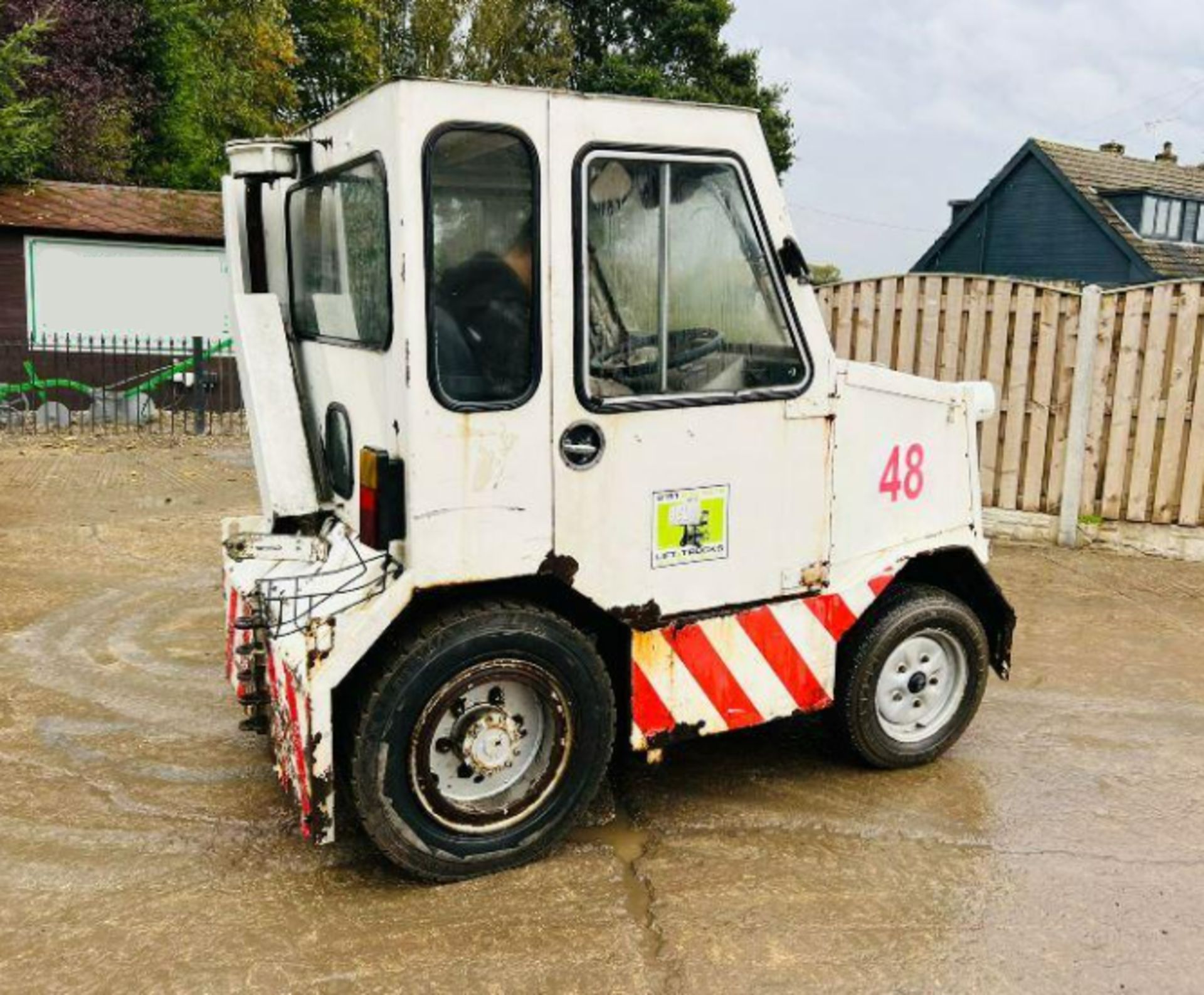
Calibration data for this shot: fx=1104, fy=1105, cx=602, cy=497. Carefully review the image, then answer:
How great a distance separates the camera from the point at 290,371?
4059mm

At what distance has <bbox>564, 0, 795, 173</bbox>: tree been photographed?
1361 inches

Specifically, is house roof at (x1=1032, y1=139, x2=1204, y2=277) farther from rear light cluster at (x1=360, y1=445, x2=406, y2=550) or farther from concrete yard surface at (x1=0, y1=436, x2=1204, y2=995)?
rear light cluster at (x1=360, y1=445, x2=406, y2=550)

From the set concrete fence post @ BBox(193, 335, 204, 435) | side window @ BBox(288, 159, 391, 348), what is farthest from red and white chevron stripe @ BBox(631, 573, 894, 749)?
concrete fence post @ BBox(193, 335, 204, 435)

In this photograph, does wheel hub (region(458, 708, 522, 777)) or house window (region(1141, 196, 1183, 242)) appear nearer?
wheel hub (region(458, 708, 522, 777))

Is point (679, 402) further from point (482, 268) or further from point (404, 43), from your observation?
point (404, 43)

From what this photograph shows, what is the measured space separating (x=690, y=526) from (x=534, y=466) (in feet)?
2.01

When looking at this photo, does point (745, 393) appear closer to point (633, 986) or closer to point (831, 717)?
point (831, 717)

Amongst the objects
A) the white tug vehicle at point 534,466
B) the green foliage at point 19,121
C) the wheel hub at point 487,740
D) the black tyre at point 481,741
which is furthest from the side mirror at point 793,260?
the green foliage at point 19,121

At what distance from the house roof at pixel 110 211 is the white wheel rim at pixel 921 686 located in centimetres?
1614

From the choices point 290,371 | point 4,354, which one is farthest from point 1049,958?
point 4,354

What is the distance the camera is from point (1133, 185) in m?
30.9

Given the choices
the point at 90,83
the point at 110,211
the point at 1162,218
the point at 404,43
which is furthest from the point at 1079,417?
the point at 404,43

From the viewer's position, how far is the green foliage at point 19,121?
18.0 m

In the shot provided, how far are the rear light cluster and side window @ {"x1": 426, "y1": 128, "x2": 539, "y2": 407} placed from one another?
26 cm
